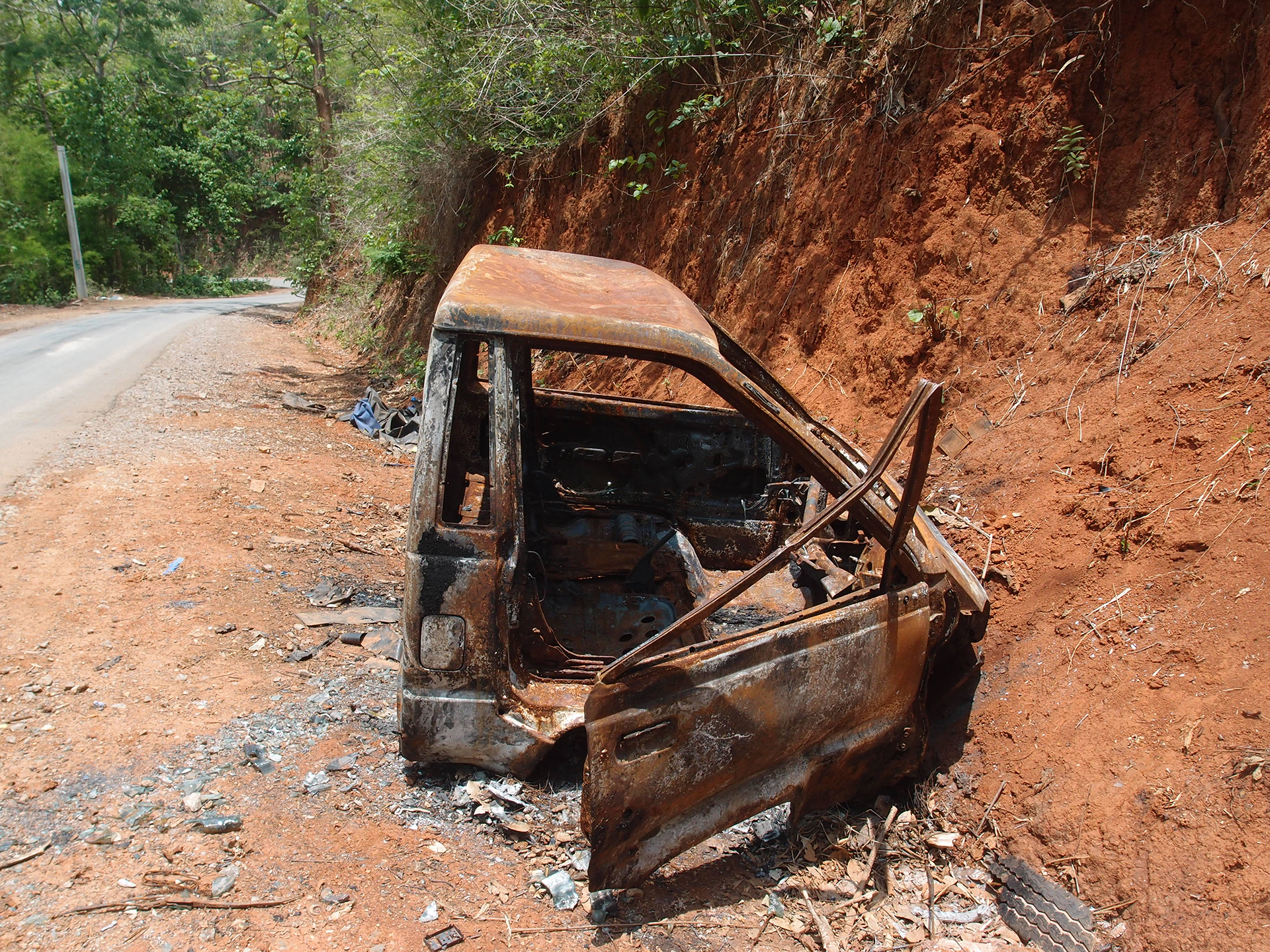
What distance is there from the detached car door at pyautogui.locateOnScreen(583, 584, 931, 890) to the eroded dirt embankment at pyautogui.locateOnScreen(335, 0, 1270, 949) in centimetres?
73

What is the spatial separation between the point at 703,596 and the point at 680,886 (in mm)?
1319

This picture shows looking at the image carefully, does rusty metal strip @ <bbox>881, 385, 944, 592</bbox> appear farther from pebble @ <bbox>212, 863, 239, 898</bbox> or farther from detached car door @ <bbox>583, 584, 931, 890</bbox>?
pebble @ <bbox>212, 863, 239, 898</bbox>

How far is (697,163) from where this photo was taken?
29.2 feet

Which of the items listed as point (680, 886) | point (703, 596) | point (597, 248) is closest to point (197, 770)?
point (680, 886)

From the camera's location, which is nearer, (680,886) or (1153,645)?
(680,886)

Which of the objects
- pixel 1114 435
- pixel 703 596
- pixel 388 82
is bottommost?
pixel 703 596

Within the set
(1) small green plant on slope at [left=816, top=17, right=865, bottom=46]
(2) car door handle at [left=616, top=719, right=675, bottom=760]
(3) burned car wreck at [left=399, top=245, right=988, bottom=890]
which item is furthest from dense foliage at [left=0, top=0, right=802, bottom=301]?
(2) car door handle at [left=616, top=719, right=675, bottom=760]

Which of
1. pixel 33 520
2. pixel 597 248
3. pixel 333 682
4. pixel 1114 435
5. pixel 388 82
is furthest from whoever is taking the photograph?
pixel 388 82

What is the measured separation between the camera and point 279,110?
30.5 metres

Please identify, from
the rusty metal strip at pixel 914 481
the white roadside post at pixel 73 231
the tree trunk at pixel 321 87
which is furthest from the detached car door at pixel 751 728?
the white roadside post at pixel 73 231

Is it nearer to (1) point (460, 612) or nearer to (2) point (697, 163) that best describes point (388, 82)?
(2) point (697, 163)

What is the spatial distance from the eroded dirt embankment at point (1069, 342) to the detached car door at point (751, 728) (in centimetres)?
73

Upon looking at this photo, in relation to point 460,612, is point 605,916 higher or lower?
lower

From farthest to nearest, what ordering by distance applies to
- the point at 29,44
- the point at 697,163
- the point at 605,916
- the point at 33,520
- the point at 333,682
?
1. the point at 29,44
2. the point at 697,163
3. the point at 33,520
4. the point at 333,682
5. the point at 605,916
